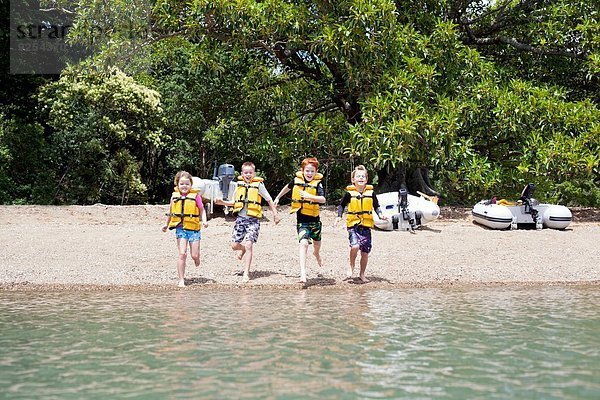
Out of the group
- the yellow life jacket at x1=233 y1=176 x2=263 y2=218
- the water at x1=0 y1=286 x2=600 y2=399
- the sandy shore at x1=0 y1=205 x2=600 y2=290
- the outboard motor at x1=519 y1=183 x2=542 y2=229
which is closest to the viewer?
the water at x1=0 y1=286 x2=600 y2=399

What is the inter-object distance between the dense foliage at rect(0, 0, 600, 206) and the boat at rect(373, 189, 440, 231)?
4.27 ft

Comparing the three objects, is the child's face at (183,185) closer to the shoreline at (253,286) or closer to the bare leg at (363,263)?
the shoreline at (253,286)

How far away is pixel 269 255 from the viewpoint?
1292cm

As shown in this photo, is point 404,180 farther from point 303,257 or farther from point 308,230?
point 303,257

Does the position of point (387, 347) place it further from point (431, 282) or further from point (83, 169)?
point (83, 169)

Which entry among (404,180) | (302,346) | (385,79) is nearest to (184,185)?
(302,346)

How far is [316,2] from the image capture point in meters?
18.4

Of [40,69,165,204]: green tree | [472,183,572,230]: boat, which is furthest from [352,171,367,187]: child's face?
[40,69,165,204]: green tree

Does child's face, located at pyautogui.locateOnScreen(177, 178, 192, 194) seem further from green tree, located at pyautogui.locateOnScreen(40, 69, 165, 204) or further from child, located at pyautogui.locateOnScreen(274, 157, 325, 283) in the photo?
green tree, located at pyautogui.locateOnScreen(40, 69, 165, 204)

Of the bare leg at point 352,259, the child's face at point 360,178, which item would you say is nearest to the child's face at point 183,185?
the child's face at point 360,178

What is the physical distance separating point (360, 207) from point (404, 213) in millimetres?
5005

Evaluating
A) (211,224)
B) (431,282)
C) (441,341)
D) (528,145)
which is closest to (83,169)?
(211,224)

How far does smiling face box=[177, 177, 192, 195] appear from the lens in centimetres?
1046

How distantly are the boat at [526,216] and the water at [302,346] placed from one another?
20.4 ft
